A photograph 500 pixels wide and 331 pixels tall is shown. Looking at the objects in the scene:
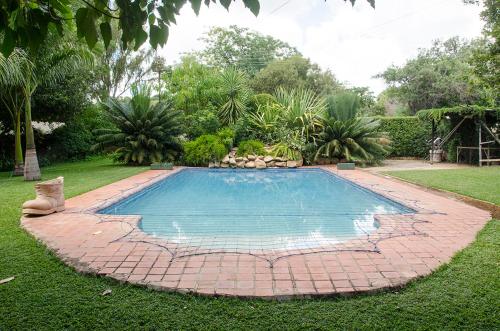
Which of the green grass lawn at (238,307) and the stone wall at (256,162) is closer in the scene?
the green grass lawn at (238,307)

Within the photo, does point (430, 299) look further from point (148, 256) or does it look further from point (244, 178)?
point (244, 178)

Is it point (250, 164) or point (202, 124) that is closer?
point (250, 164)

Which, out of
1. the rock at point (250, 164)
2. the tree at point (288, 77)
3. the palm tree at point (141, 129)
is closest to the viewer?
the palm tree at point (141, 129)

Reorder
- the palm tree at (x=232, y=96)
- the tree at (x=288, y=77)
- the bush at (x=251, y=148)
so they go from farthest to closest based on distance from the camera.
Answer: the tree at (x=288, y=77)
the palm tree at (x=232, y=96)
the bush at (x=251, y=148)

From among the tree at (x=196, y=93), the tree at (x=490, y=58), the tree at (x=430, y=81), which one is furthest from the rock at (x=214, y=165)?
the tree at (x=430, y=81)

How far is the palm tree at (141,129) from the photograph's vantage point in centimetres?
1202

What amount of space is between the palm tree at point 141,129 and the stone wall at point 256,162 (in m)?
1.88

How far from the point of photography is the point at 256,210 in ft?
19.8

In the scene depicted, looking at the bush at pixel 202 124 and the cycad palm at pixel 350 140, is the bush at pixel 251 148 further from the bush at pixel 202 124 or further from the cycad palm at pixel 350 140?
the cycad palm at pixel 350 140

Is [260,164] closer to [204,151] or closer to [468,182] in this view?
[204,151]

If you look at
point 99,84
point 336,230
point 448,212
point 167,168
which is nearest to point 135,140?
point 167,168

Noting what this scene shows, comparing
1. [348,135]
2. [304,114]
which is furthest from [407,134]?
[304,114]

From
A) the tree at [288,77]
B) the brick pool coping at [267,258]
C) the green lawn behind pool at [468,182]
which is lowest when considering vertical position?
the brick pool coping at [267,258]

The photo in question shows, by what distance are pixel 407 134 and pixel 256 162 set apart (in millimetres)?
6679
